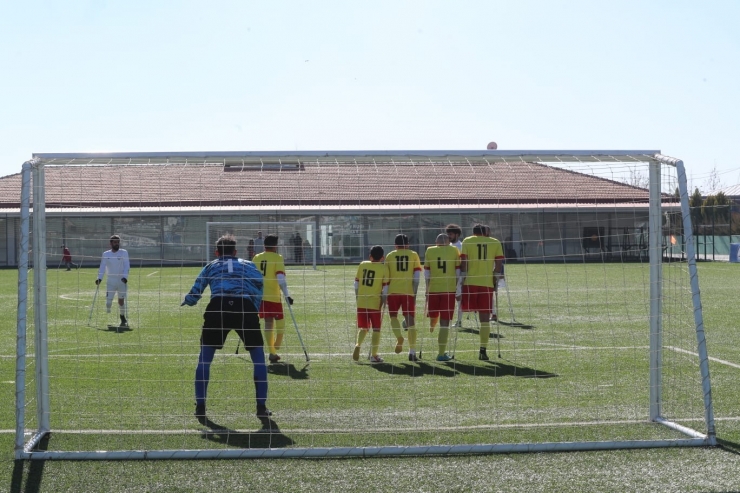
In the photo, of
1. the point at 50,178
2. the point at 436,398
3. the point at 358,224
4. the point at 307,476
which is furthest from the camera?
the point at 358,224

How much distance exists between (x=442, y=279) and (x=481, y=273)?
551mm

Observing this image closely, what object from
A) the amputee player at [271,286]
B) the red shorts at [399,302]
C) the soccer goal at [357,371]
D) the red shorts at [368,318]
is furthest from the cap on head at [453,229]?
the amputee player at [271,286]

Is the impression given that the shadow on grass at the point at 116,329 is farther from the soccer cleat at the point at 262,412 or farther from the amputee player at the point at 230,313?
the soccer cleat at the point at 262,412

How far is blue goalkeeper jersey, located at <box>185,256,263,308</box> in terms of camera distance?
7.52 m

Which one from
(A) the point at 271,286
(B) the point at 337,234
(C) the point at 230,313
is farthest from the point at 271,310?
(B) the point at 337,234

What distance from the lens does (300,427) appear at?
7422mm

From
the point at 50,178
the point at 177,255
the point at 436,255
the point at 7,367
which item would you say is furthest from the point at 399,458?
the point at 177,255

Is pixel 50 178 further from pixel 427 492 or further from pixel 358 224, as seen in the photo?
pixel 358 224

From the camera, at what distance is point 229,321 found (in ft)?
24.9

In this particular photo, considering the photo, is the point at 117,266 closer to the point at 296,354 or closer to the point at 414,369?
the point at 296,354

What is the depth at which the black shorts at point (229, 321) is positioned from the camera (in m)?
7.51

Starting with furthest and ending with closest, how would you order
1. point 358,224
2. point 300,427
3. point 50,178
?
point 358,224 < point 50,178 < point 300,427

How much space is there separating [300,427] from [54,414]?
239 cm

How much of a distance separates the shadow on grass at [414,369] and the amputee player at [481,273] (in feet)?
2.91
